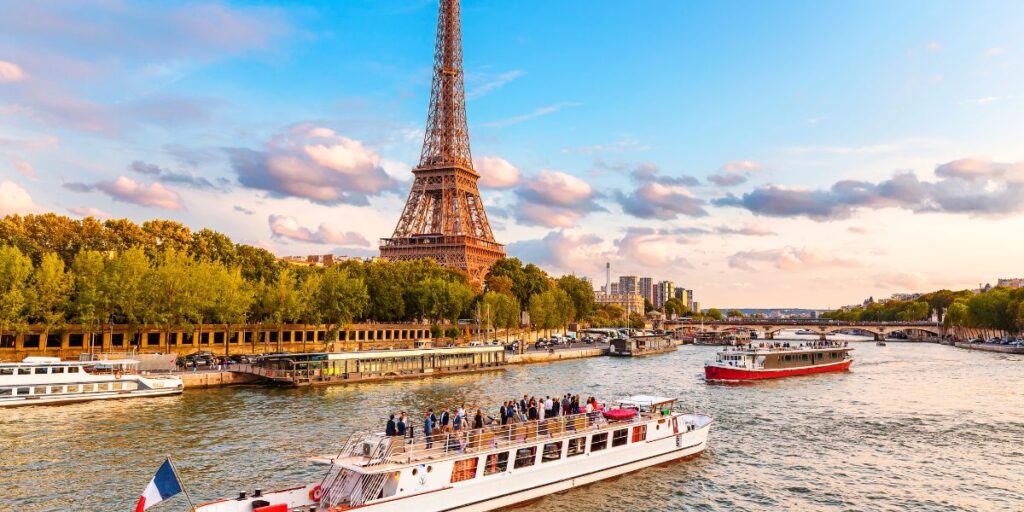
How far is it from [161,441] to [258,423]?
22.6ft

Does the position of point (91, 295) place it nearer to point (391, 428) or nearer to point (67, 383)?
point (67, 383)

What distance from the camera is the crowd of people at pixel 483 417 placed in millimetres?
29125

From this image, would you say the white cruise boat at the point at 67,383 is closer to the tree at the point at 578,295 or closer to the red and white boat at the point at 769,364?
the red and white boat at the point at 769,364

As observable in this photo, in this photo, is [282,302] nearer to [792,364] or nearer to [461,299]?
[461,299]

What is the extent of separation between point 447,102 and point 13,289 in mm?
109863

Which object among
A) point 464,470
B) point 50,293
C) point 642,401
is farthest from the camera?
point 50,293

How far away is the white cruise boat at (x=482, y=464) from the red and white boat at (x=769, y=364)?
40680 mm

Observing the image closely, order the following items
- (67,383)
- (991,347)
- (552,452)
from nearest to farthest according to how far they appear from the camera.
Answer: (552,452)
(67,383)
(991,347)

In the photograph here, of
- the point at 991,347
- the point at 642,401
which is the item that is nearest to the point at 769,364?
the point at 642,401

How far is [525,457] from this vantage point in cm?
3062

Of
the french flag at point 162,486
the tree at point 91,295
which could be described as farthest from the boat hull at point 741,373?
the french flag at point 162,486

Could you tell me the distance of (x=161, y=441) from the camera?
128 ft

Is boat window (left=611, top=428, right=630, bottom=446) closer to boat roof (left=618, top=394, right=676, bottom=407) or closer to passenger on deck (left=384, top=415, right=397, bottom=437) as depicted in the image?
boat roof (left=618, top=394, right=676, bottom=407)

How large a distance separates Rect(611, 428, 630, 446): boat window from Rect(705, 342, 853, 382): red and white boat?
1733 inches
